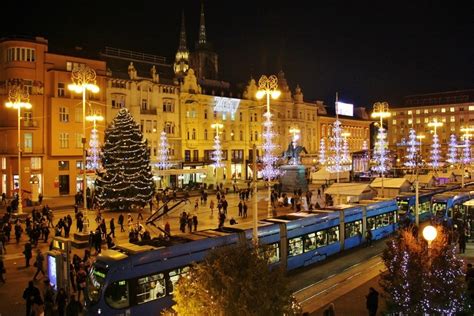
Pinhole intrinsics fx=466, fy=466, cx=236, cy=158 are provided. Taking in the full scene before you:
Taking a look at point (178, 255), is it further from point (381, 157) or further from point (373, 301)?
point (381, 157)

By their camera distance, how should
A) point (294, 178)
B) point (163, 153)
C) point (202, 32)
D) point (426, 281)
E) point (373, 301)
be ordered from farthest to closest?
1. point (202, 32)
2. point (163, 153)
3. point (294, 178)
4. point (373, 301)
5. point (426, 281)

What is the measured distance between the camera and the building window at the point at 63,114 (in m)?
50.2

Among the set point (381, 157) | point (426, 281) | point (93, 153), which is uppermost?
point (93, 153)

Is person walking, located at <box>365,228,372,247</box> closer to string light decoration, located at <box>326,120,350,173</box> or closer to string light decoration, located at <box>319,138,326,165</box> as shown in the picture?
string light decoration, located at <box>326,120,350,173</box>

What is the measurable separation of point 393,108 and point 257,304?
133 meters

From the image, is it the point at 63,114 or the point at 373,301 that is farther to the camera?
the point at 63,114

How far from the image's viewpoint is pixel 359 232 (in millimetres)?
25438

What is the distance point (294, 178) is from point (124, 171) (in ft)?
72.7

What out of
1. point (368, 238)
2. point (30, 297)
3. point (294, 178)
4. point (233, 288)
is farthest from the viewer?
point (294, 178)

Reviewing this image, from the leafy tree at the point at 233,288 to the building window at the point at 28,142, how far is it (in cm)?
4446

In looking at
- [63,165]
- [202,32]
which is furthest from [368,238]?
[202,32]

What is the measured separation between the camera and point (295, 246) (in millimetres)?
20344

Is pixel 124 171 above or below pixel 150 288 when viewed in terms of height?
above

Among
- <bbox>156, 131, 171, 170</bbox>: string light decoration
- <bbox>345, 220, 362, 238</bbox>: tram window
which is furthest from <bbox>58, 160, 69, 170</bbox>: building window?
<bbox>345, 220, 362, 238</bbox>: tram window
